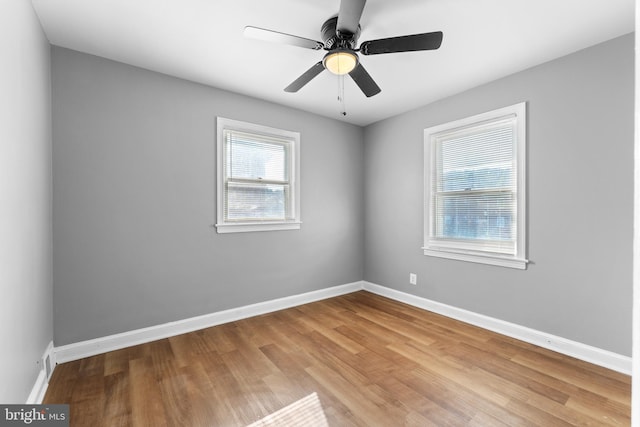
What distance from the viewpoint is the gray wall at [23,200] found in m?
1.30

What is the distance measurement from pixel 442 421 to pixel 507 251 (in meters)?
1.83

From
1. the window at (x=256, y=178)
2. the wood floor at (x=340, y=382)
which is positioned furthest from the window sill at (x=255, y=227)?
the wood floor at (x=340, y=382)

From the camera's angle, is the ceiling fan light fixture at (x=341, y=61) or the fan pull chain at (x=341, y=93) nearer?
the ceiling fan light fixture at (x=341, y=61)

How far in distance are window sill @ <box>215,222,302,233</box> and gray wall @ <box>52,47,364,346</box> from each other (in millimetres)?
65

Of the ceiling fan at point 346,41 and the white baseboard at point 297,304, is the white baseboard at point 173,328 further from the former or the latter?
the ceiling fan at point 346,41

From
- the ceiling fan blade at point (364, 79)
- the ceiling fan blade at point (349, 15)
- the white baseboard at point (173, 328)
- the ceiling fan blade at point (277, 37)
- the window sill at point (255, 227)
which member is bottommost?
the white baseboard at point (173, 328)

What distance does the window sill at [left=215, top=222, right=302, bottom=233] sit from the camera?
3.04 m

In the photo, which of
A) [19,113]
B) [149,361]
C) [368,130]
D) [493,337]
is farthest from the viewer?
[368,130]

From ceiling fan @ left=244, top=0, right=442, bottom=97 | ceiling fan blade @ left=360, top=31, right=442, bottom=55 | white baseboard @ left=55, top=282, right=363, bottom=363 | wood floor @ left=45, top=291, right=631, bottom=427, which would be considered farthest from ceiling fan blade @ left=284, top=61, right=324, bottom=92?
white baseboard @ left=55, top=282, right=363, bottom=363

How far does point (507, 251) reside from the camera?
2.76 m

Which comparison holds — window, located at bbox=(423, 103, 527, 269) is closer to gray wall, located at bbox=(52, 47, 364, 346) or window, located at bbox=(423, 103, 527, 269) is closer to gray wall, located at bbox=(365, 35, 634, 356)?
gray wall, located at bbox=(365, 35, 634, 356)

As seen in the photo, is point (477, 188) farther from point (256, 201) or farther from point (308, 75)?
point (256, 201)

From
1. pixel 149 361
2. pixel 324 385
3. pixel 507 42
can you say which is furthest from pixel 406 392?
Answer: pixel 507 42

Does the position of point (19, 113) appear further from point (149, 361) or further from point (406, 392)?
point (406, 392)
